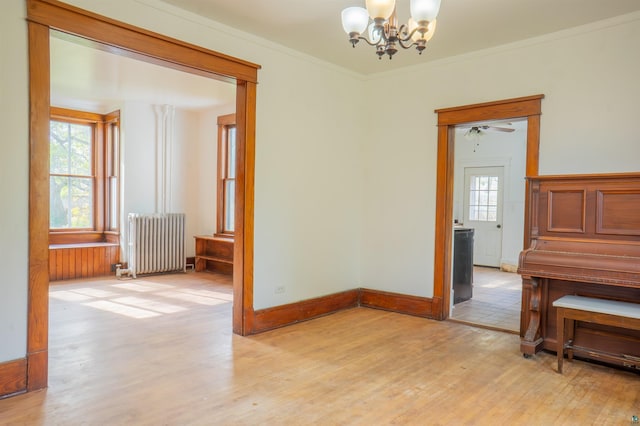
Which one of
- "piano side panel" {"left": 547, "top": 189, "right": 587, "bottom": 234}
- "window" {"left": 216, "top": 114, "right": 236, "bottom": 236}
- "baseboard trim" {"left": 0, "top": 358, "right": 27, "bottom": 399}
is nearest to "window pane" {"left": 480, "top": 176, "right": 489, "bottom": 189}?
"window" {"left": 216, "top": 114, "right": 236, "bottom": 236}

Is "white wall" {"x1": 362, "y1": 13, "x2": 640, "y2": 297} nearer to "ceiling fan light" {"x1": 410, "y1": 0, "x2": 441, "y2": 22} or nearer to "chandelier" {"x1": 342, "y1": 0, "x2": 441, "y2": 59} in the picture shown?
"chandelier" {"x1": 342, "y1": 0, "x2": 441, "y2": 59}

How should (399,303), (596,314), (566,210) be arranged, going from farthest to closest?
(399,303)
(566,210)
(596,314)

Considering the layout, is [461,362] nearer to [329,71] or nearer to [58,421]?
[58,421]

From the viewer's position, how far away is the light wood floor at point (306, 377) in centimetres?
263

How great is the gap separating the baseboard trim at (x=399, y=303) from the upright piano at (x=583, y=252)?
1.19 metres

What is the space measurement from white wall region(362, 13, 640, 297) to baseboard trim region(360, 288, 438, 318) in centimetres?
8

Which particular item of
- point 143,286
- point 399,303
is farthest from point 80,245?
point 399,303

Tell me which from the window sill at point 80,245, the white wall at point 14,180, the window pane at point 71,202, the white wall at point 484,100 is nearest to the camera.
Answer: the white wall at point 14,180

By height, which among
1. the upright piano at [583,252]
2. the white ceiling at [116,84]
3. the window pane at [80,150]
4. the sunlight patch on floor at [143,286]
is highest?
the white ceiling at [116,84]

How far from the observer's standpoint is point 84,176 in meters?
7.52

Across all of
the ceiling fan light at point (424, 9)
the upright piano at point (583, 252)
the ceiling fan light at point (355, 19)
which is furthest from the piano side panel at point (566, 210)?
the ceiling fan light at point (355, 19)

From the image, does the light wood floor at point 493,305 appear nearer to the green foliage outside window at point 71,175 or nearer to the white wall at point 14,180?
the white wall at point 14,180

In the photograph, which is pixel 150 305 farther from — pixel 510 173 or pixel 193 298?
pixel 510 173

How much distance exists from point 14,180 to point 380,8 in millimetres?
2535
